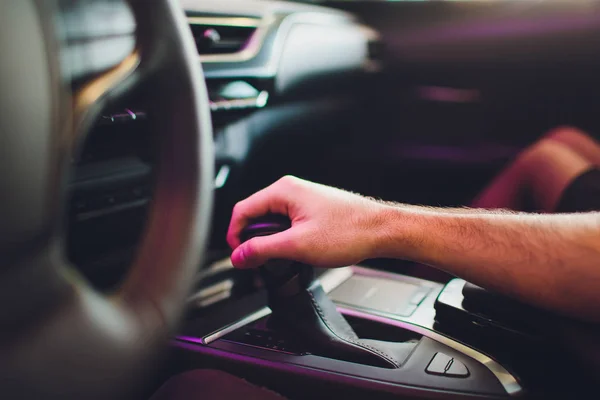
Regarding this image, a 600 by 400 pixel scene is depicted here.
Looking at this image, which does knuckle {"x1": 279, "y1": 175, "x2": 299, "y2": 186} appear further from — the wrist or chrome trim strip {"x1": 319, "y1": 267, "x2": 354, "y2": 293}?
chrome trim strip {"x1": 319, "y1": 267, "x2": 354, "y2": 293}

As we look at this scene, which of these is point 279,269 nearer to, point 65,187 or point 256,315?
point 256,315

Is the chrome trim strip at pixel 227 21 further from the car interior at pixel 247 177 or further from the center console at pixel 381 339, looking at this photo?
the center console at pixel 381 339

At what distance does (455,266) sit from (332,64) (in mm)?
882

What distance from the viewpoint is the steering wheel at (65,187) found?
0.36m

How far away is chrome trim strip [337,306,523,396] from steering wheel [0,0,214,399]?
35cm

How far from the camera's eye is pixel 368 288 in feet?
2.99

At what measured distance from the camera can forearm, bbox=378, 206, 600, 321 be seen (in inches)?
24.5

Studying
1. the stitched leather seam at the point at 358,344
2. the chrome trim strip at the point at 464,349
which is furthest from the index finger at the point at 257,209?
the chrome trim strip at the point at 464,349

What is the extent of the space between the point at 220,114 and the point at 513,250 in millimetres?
528

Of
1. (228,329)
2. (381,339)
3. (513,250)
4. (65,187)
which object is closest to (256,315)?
(228,329)

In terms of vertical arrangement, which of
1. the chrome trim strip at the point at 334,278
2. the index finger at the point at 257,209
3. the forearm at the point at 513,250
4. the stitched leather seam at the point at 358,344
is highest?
the index finger at the point at 257,209

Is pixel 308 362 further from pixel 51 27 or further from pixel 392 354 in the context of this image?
pixel 51 27

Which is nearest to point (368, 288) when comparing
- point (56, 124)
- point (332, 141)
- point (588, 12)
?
point (56, 124)

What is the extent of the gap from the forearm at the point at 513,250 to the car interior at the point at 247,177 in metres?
0.03
